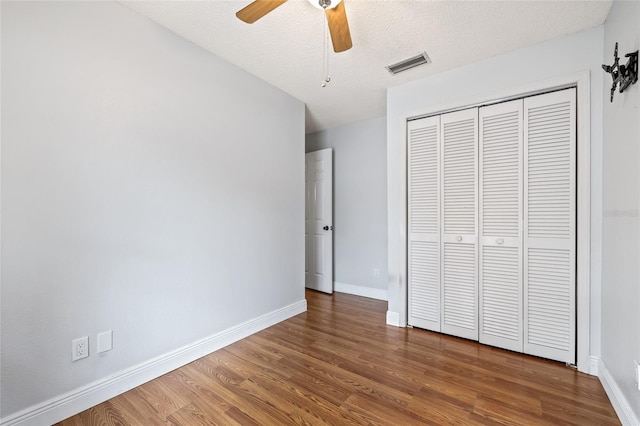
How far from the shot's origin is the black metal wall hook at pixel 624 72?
1.37 metres

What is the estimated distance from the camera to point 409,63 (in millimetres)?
2373

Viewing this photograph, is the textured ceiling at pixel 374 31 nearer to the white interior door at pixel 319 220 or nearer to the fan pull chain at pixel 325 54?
the fan pull chain at pixel 325 54

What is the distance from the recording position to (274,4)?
1.40 metres

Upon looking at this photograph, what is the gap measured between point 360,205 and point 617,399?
2.80 meters

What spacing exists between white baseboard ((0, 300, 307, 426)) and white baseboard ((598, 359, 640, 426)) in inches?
97.3

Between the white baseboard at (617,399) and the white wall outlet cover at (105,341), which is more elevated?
the white wall outlet cover at (105,341)

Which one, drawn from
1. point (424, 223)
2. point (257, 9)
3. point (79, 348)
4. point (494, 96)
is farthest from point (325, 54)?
point (79, 348)

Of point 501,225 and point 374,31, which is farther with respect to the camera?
point 501,225

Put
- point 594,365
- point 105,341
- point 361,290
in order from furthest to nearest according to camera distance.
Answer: point 361,290 → point 594,365 → point 105,341

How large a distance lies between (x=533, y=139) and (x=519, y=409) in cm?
187

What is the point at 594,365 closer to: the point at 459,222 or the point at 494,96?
the point at 459,222

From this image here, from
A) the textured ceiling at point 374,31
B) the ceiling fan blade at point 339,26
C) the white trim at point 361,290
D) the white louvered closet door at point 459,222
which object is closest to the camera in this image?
the ceiling fan blade at point 339,26

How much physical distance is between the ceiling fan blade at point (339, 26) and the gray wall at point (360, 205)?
2098mm

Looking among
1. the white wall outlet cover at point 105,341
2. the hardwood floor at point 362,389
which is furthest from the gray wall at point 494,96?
the white wall outlet cover at point 105,341
